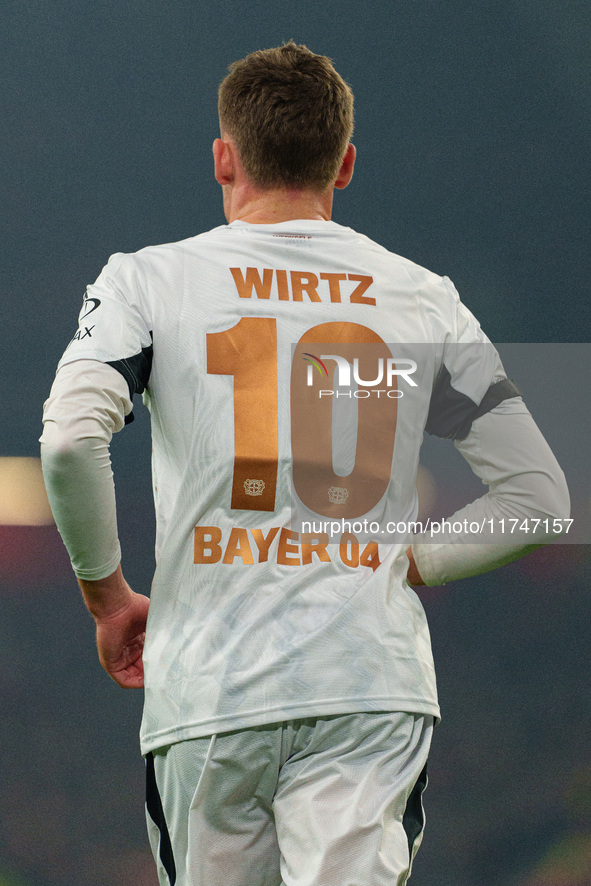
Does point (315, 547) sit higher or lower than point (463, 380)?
lower

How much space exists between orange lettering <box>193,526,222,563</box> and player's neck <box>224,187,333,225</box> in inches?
13.5

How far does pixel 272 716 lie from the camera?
30.8 inches

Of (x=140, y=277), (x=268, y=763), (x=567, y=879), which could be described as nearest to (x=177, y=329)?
(x=140, y=277)

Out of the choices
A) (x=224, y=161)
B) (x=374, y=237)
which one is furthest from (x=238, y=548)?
(x=374, y=237)

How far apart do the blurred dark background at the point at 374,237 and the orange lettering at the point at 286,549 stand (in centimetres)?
107

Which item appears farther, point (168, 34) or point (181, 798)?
point (168, 34)

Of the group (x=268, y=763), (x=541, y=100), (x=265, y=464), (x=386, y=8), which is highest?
(x=386, y=8)

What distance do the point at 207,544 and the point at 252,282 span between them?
0.89ft

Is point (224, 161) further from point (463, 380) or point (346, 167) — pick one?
point (463, 380)

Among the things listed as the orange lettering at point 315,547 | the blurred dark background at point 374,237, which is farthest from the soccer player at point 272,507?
the blurred dark background at point 374,237

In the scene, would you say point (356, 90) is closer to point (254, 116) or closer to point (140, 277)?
point (254, 116)

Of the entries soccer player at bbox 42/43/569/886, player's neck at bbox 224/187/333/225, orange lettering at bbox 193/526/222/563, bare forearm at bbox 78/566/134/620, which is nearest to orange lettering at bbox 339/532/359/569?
soccer player at bbox 42/43/569/886

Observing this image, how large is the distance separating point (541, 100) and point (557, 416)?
72 cm

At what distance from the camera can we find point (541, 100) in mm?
1963
